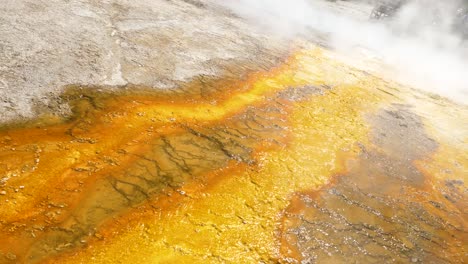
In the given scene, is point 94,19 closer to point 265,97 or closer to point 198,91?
point 198,91

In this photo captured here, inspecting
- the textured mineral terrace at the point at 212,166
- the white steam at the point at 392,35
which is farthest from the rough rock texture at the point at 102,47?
the white steam at the point at 392,35

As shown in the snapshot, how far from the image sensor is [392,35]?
35.2 feet

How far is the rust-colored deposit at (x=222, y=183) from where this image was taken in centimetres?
260

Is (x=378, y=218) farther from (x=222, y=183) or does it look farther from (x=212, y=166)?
(x=212, y=166)

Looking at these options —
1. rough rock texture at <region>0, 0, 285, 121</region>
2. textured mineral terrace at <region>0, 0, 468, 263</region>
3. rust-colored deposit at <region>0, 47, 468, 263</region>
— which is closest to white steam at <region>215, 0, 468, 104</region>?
rough rock texture at <region>0, 0, 285, 121</region>

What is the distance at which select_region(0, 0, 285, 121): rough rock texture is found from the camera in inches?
156

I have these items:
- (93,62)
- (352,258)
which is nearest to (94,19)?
(93,62)

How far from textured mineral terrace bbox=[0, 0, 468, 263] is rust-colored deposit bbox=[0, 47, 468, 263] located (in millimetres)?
14

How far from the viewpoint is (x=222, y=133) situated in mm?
4016

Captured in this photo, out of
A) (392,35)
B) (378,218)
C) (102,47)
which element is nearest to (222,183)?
(378,218)

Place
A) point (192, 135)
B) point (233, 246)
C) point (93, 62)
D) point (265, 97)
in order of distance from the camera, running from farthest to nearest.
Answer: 1. point (265, 97)
2. point (93, 62)
3. point (192, 135)
4. point (233, 246)

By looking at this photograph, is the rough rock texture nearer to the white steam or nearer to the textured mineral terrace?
the textured mineral terrace

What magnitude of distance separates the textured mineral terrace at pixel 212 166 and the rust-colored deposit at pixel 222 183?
14mm

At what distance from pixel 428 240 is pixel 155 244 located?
99.4 inches
